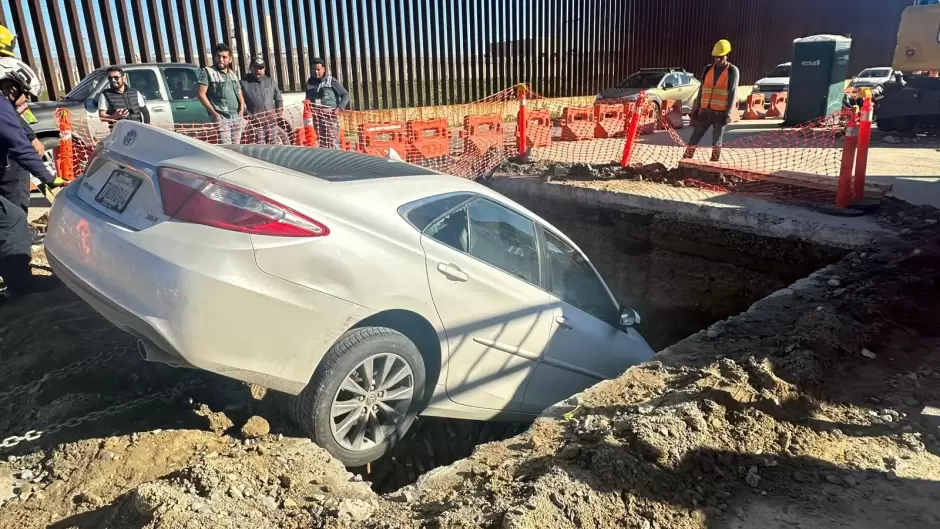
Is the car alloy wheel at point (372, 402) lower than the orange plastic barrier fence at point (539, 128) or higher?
lower

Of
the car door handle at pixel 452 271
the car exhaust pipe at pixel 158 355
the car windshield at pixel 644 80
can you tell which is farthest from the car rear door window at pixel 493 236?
the car windshield at pixel 644 80

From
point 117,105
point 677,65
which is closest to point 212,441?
point 117,105

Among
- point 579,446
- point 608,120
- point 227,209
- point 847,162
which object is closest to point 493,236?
point 579,446

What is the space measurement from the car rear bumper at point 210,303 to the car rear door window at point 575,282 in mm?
1551

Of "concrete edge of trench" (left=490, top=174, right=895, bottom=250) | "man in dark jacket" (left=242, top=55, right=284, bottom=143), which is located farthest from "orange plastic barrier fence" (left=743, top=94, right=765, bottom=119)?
"man in dark jacket" (left=242, top=55, right=284, bottom=143)

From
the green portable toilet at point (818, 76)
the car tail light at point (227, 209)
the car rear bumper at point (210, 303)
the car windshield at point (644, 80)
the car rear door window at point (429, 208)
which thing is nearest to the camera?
the car rear bumper at point (210, 303)

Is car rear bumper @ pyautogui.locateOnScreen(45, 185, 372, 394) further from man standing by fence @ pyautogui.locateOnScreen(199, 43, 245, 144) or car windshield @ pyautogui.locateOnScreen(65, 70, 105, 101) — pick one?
car windshield @ pyautogui.locateOnScreen(65, 70, 105, 101)

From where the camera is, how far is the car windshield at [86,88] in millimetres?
9242

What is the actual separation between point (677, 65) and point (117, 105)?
818 inches

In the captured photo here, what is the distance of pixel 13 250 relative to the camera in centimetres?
468

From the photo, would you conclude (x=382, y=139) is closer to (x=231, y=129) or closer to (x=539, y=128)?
(x=231, y=129)

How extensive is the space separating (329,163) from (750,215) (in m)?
4.86

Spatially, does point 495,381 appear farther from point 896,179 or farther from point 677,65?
point 677,65

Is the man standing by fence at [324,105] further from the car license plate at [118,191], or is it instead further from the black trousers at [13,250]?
the car license plate at [118,191]
